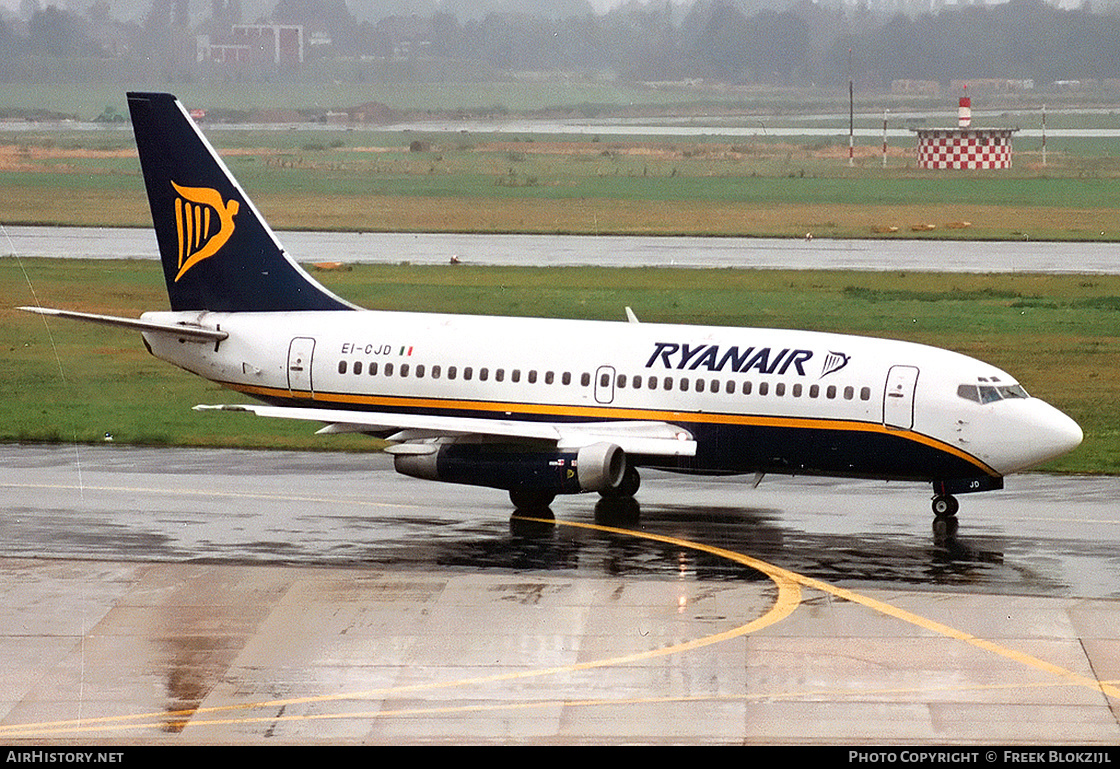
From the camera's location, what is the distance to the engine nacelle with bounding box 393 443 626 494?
3509cm

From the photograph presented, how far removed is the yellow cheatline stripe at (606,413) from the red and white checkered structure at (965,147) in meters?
97.4

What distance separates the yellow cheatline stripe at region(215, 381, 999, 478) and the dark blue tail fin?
2.26 m

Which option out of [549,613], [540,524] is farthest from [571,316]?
[549,613]

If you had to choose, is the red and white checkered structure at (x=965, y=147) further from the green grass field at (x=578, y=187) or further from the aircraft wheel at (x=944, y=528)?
the aircraft wheel at (x=944, y=528)

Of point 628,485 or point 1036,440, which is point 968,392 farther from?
point 628,485

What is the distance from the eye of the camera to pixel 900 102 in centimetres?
19850

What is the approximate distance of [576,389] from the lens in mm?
37562

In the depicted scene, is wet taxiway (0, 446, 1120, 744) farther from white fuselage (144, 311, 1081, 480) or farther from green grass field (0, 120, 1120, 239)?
green grass field (0, 120, 1120, 239)

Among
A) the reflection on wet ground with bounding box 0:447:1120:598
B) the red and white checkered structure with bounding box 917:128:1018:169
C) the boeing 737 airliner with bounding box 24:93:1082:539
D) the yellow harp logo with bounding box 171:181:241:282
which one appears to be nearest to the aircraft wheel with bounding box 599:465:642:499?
the boeing 737 airliner with bounding box 24:93:1082:539

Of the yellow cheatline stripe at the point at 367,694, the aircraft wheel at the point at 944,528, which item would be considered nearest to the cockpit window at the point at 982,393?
the aircraft wheel at the point at 944,528

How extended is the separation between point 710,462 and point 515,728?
574 inches

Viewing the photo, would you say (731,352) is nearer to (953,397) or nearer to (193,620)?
(953,397)

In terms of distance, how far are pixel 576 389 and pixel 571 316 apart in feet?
85.5

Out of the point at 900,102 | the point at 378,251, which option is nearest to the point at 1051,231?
the point at 378,251
